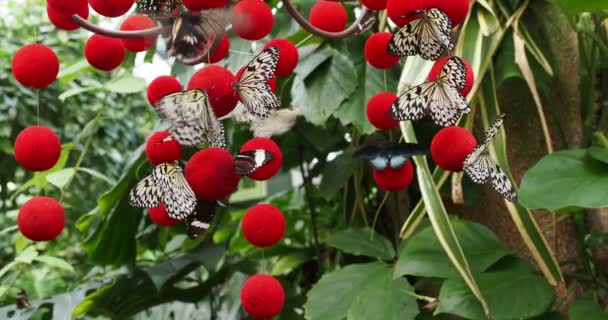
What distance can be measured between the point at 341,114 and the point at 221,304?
55 centimetres

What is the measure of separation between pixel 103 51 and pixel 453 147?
10.7 inches

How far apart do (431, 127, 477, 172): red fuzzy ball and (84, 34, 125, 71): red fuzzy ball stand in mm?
256

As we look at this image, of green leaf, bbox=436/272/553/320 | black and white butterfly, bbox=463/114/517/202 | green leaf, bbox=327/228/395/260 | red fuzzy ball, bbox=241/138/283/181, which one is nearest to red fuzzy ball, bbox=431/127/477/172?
black and white butterfly, bbox=463/114/517/202

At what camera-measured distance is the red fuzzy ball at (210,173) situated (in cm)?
44

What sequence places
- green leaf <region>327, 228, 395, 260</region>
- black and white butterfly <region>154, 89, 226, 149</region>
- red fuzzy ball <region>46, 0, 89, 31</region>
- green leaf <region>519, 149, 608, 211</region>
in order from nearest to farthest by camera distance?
black and white butterfly <region>154, 89, 226, 149</region> < red fuzzy ball <region>46, 0, 89, 31</region> < green leaf <region>519, 149, 608, 211</region> < green leaf <region>327, 228, 395, 260</region>

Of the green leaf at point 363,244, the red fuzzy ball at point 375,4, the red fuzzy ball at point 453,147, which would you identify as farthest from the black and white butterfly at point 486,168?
the green leaf at point 363,244

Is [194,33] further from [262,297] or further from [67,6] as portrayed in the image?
[262,297]

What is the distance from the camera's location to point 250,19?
492mm

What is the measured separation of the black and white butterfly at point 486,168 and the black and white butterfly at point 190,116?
0.64 feet

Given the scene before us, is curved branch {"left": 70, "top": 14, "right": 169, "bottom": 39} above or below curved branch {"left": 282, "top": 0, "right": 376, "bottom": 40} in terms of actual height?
above

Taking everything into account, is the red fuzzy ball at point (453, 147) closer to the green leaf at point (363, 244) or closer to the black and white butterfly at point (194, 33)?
the black and white butterfly at point (194, 33)

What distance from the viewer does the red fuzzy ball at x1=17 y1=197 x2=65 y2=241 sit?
21.6 inches

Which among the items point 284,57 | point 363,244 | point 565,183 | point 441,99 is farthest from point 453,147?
point 363,244

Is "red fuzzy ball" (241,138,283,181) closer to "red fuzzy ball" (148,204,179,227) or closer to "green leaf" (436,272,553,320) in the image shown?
"red fuzzy ball" (148,204,179,227)
